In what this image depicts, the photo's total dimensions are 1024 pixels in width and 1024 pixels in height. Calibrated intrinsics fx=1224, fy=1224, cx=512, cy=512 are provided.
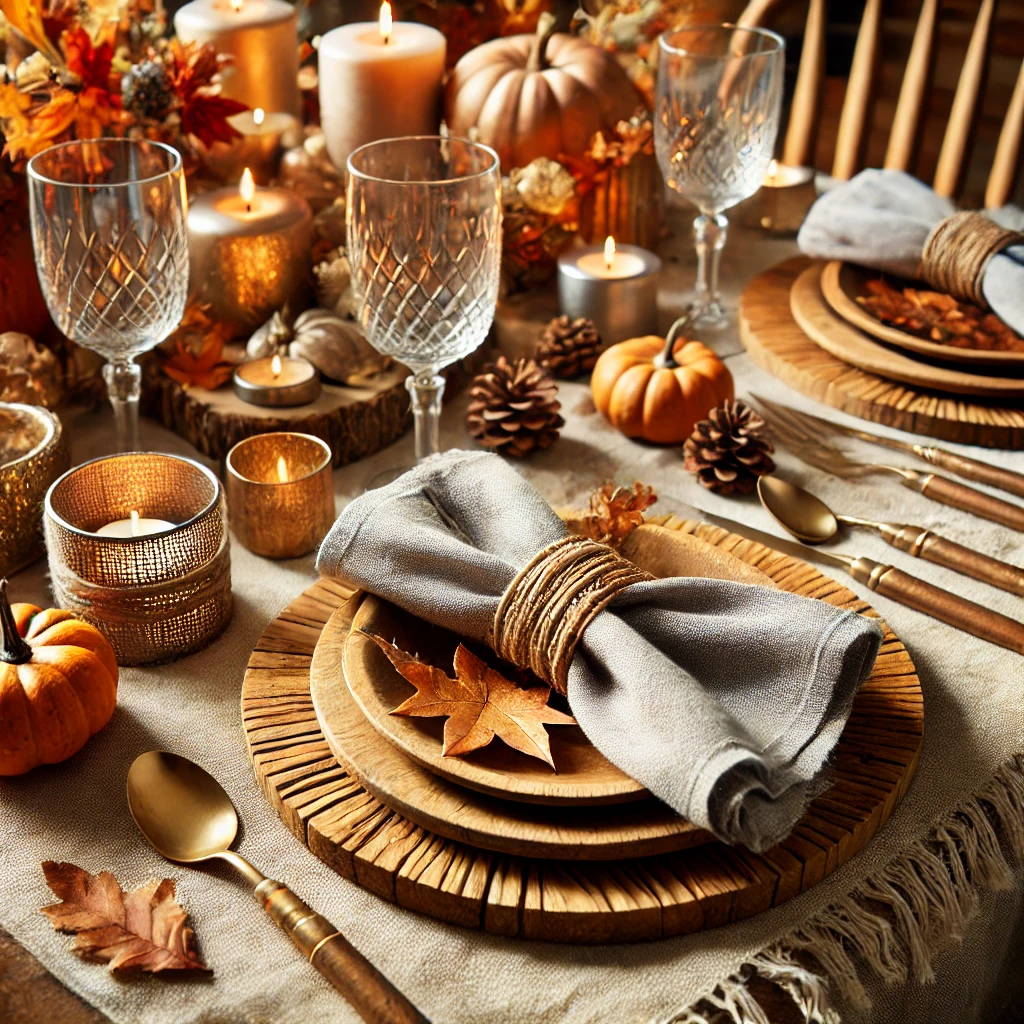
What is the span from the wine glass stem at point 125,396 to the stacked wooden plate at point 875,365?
Answer: 2.19 feet

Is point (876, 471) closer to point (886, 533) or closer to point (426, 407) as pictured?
point (886, 533)

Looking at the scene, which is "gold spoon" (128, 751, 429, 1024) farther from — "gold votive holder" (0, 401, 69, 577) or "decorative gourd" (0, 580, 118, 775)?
"gold votive holder" (0, 401, 69, 577)

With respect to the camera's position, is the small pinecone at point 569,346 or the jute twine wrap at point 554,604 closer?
the jute twine wrap at point 554,604

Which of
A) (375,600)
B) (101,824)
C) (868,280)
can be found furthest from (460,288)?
(868,280)

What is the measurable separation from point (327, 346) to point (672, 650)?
0.59m

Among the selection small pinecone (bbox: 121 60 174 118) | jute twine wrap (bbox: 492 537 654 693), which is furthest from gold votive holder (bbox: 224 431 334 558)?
small pinecone (bbox: 121 60 174 118)

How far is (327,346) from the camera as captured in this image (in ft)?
4.03

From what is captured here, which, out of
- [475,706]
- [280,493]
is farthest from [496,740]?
[280,493]

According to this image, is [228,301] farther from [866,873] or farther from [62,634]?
[866,873]

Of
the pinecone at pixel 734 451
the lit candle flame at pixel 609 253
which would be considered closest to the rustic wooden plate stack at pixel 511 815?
the pinecone at pixel 734 451

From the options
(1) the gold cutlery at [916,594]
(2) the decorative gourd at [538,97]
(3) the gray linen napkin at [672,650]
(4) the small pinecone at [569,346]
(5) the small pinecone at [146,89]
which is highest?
(5) the small pinecone at [146,89]

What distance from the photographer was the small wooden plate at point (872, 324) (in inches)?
47.9

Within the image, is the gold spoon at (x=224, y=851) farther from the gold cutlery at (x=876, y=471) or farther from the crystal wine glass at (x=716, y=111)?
the crystal wine glass at (x=716, y=111)

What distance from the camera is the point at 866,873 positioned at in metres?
0.73
